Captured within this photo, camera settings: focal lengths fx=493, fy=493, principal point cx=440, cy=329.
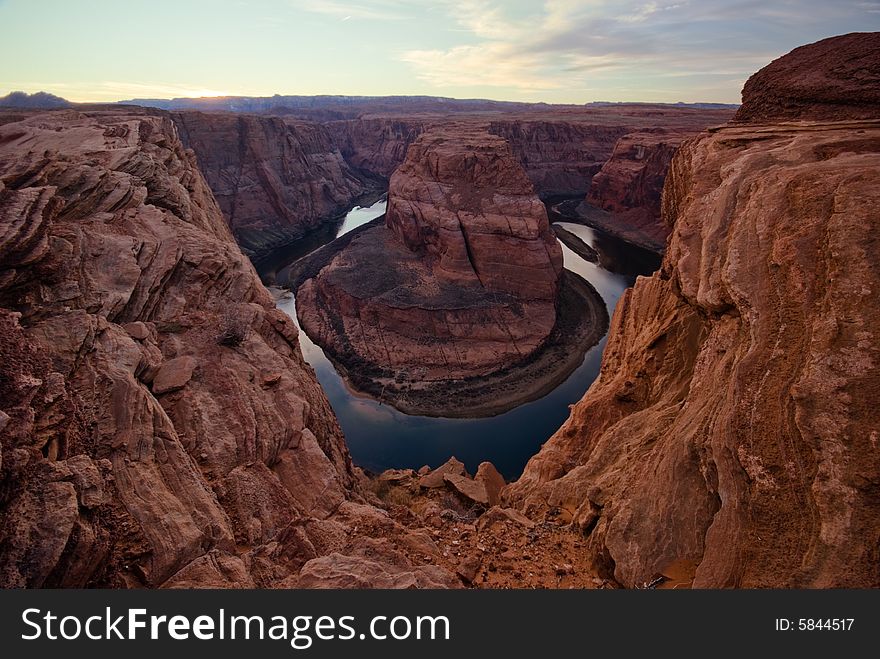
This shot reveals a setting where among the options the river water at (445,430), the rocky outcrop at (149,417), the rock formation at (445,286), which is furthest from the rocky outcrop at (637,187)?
the rocky outcrop at (149,417)

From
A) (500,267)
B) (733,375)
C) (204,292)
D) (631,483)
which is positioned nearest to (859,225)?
(733,375)

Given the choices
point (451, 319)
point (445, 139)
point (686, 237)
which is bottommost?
point (451, 319)

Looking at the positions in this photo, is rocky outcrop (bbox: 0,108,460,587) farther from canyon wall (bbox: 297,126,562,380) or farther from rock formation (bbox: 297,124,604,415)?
canyon wall (bbox: 297,126,562,380)

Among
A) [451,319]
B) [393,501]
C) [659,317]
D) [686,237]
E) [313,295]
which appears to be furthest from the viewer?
[313,295]

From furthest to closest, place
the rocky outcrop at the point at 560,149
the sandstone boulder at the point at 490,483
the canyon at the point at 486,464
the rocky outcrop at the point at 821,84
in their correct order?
the rocky outcrop at the point at 560,149
the sandstone boulder at the point at 490,483
the rocky outcrop at the point at 821,84
the canyon at the point at 486,464

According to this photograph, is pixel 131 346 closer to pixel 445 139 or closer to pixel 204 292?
pixel 204 292

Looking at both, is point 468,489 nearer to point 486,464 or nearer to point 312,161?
point 486,464

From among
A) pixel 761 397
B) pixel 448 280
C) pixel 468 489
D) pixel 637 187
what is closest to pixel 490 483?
pixel 468 489

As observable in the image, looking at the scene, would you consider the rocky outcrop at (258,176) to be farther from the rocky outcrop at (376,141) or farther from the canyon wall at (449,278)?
the rocky outcrop at (376,141)
